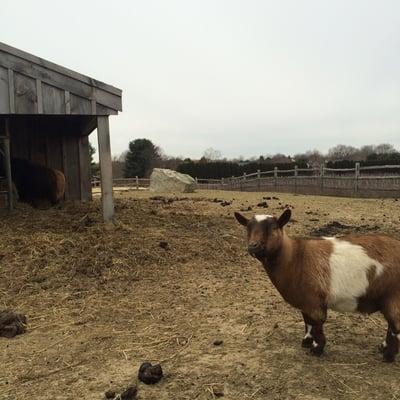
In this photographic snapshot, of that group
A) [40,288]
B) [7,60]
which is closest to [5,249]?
[40,288]

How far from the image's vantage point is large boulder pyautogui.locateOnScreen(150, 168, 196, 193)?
27.4 meters

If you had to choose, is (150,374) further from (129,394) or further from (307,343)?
(307,343)

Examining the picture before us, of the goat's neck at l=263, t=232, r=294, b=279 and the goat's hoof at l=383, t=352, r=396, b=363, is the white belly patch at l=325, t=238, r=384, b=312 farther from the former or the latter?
the goat's hoof at l=383, t=352, r=396, b=363

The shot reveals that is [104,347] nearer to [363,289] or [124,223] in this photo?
[363,289]

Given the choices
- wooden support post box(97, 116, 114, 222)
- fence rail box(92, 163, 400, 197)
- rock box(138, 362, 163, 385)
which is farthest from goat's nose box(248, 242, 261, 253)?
fence rail box(92, 163, 400, 197)

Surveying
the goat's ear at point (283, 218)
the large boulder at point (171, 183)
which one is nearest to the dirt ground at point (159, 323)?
the goat's ear at point (283, 218)

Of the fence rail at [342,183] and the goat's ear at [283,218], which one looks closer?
the goat's ear at [283,218]

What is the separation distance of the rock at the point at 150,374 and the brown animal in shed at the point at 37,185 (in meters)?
9.03

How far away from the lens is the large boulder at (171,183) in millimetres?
27375

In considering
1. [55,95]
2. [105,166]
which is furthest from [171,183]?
[55,95]

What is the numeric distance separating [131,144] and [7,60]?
60849 mm

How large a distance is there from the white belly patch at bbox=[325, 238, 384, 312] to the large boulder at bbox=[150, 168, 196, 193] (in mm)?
22829

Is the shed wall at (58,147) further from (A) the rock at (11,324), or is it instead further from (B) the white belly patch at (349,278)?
(B) the white belly patch at (349,278)

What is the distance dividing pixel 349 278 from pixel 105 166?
20.9 feet
